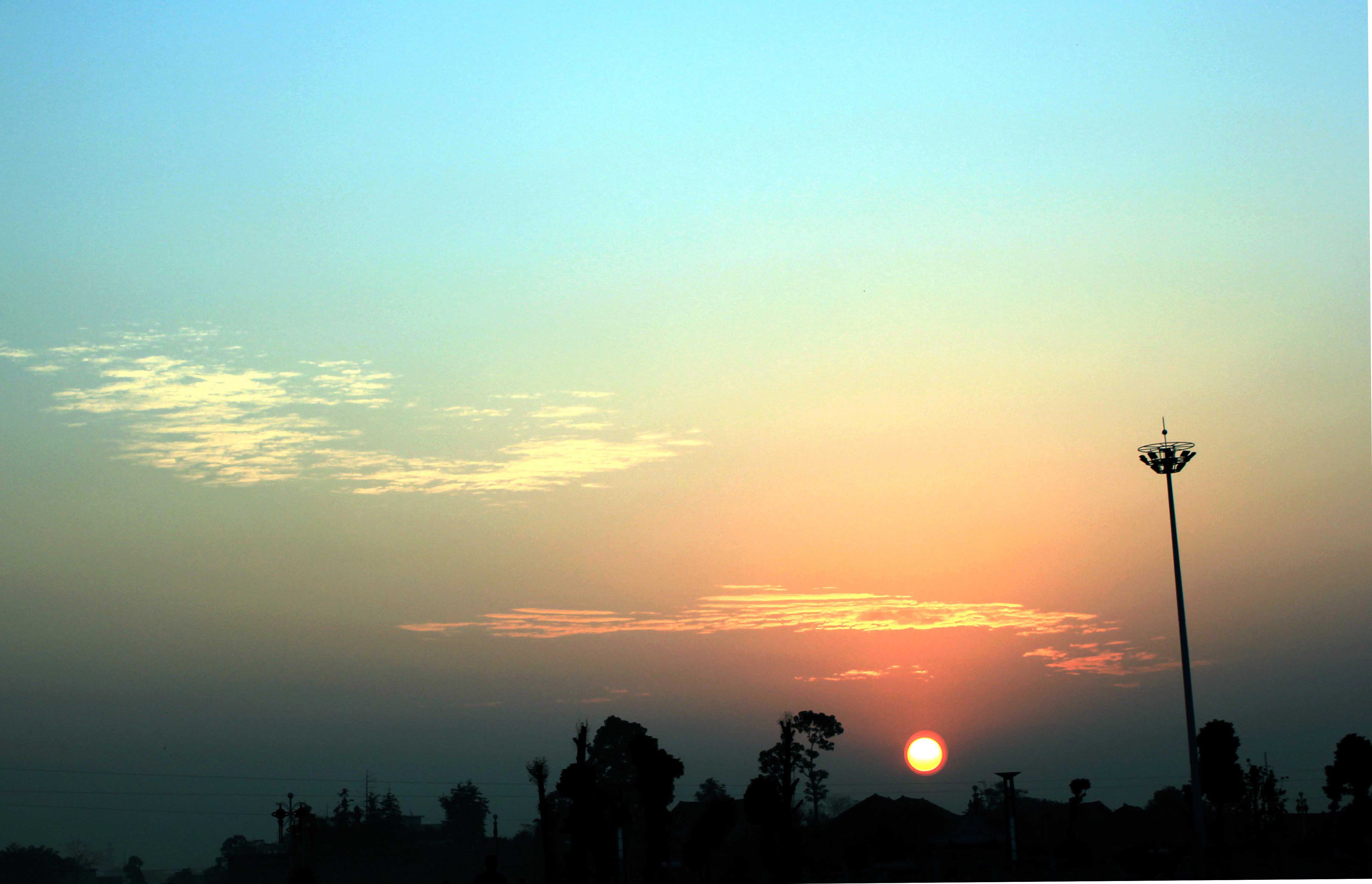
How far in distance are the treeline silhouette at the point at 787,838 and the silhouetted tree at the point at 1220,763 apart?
0.09m

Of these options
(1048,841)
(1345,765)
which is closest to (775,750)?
(1048,841)

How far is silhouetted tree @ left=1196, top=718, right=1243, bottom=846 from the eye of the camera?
7575cm

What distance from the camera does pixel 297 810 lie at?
82875 millimetres

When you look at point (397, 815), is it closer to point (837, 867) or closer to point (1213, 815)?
point (837, 867)

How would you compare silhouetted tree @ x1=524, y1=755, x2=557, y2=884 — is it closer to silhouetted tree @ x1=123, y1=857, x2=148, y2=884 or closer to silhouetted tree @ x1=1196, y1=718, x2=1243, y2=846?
silhouetted tree @ x1=1196, y1=718, x2=1243, y2=846

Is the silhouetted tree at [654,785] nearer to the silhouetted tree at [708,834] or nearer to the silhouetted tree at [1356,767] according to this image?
the silhouetted tree at [708,834]

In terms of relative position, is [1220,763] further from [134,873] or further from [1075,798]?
[134,873]

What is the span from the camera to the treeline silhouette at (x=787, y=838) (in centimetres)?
5847

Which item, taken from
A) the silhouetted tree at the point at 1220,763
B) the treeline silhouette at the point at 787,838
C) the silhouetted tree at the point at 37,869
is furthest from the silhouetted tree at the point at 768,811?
the silhouetted tree at the point at 37,869

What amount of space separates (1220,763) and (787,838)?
3178 cm

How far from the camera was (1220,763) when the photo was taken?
75.8m

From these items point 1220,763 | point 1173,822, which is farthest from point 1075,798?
point 1173,822

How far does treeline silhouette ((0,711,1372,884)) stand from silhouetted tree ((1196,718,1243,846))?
94 millimetres

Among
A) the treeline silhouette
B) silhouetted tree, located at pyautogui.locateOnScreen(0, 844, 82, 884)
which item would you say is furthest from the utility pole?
silhouetted tree, located at pyautogui.locateOnScreen(0, 844, 82, 884)
